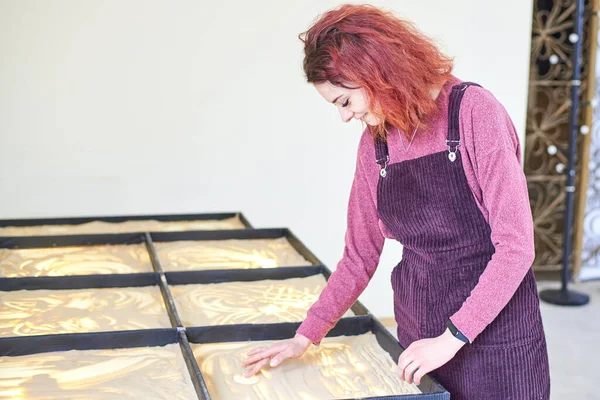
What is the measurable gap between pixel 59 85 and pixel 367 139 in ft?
8.70

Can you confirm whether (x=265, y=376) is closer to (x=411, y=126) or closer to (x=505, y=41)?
(x=411, y=126)

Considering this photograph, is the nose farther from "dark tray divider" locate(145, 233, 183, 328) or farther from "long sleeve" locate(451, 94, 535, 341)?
"dark tray divider" locate(145, 233, 183, 328)

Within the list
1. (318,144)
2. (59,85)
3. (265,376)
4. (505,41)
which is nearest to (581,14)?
(505,41)

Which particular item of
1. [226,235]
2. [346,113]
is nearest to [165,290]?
[226,235]

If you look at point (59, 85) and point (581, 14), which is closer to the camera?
point (59, 85)

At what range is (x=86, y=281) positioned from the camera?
2391mm

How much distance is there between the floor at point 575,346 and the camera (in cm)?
363

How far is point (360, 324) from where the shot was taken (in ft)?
6.57

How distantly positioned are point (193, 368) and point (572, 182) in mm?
3709

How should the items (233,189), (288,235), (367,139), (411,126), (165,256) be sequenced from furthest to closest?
(233,189) < (288,235) < (165,256) < (367,139) < (411,126)

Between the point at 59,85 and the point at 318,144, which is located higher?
the point at 59,85

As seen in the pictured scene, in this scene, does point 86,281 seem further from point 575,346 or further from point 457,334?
point 575,346

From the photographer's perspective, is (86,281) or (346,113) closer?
(346,113)

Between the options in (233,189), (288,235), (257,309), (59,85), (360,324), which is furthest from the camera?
(233,189)
